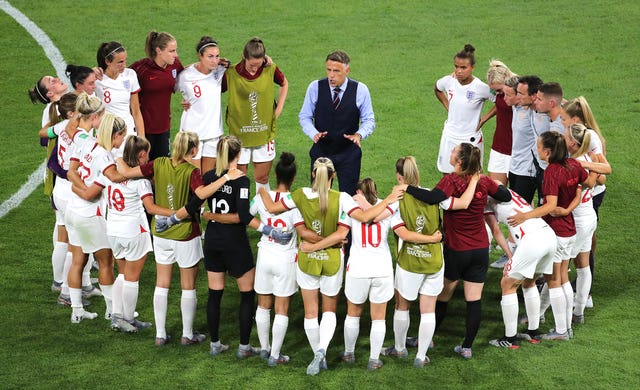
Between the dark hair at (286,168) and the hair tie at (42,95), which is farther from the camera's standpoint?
the hair tie at (42,95)

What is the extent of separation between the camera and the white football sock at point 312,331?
26.6ft

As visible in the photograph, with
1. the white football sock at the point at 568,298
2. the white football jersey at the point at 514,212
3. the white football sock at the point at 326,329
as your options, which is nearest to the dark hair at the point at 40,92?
the white football sock at the point at 326,329

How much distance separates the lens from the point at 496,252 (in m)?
10.9

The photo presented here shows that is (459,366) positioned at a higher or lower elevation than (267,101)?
lower

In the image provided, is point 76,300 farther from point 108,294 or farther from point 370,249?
point 370,249

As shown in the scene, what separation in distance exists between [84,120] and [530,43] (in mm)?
10953

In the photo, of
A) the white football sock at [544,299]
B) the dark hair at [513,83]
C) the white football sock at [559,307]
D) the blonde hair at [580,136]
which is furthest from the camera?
the dark hair at [513,83]

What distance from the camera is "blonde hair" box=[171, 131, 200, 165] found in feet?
26.6

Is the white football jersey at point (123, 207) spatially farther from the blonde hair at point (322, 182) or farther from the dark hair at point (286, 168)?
the blonde hair at point (322, 182)

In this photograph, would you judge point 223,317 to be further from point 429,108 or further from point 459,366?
point 429,108

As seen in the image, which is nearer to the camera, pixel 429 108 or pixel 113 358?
pixel 113 358

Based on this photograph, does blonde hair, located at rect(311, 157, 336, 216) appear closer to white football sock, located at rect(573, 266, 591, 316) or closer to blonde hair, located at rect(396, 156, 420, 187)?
blonde hair, located at rect(396, 156, 420, 187)

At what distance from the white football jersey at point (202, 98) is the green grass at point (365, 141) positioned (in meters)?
1.62

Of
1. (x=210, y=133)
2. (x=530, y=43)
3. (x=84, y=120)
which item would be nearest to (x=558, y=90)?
(x=210, y=133)
